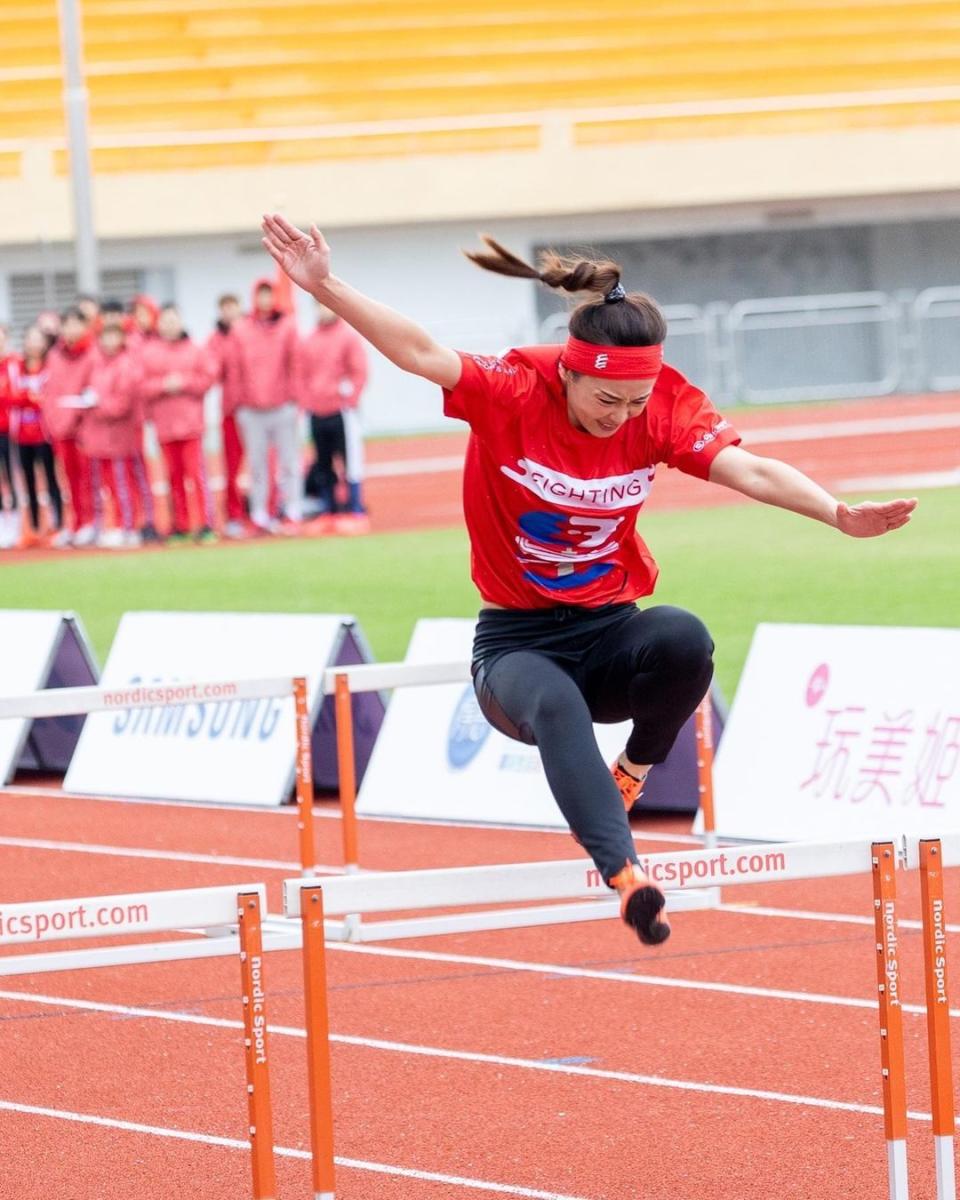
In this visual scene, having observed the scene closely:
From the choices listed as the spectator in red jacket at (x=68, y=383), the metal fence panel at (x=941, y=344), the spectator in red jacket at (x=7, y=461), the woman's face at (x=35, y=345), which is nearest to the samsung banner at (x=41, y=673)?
the spectator in red jacket at (x=68, y=383)

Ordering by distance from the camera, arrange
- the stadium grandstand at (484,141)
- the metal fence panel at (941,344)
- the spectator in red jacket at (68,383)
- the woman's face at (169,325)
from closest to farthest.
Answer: the woman's face at (169,325), the spectator in red jacket at (68,383), the metal fence panel at (941,344), the stadium grandstand at (484,141)

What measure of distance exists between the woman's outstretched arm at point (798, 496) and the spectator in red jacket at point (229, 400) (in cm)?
1039

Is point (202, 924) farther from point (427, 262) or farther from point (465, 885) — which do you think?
point (427, 262)

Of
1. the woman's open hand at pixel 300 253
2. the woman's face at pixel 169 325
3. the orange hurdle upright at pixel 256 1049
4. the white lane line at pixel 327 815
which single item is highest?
the woman's open hand at pixel 300 253

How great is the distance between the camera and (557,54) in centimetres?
2600

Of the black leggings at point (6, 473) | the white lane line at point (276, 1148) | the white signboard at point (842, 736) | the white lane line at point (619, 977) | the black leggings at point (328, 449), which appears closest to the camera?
the white lane line at point (276, 1148)

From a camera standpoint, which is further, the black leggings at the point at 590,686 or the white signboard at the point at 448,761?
the white signboard at the point at 448,761

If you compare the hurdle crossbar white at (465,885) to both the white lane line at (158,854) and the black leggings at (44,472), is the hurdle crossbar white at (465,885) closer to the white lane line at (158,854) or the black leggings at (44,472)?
the white lane line at (158,854)

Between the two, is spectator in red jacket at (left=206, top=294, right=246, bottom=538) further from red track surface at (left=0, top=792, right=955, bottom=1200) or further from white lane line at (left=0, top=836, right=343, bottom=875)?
red track surface at (left=0, top=792, right=955, bottom=1200)

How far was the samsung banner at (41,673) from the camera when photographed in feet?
30.1

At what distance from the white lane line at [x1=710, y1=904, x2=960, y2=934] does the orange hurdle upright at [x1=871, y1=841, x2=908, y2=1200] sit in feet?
8.71

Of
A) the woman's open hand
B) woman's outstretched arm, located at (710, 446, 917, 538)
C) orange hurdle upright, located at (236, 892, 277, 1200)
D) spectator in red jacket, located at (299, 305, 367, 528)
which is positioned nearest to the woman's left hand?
woman's outstretched arm, located at (710, 446, 917, 538)

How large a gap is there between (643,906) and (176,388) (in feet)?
36.0

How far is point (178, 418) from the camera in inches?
561
